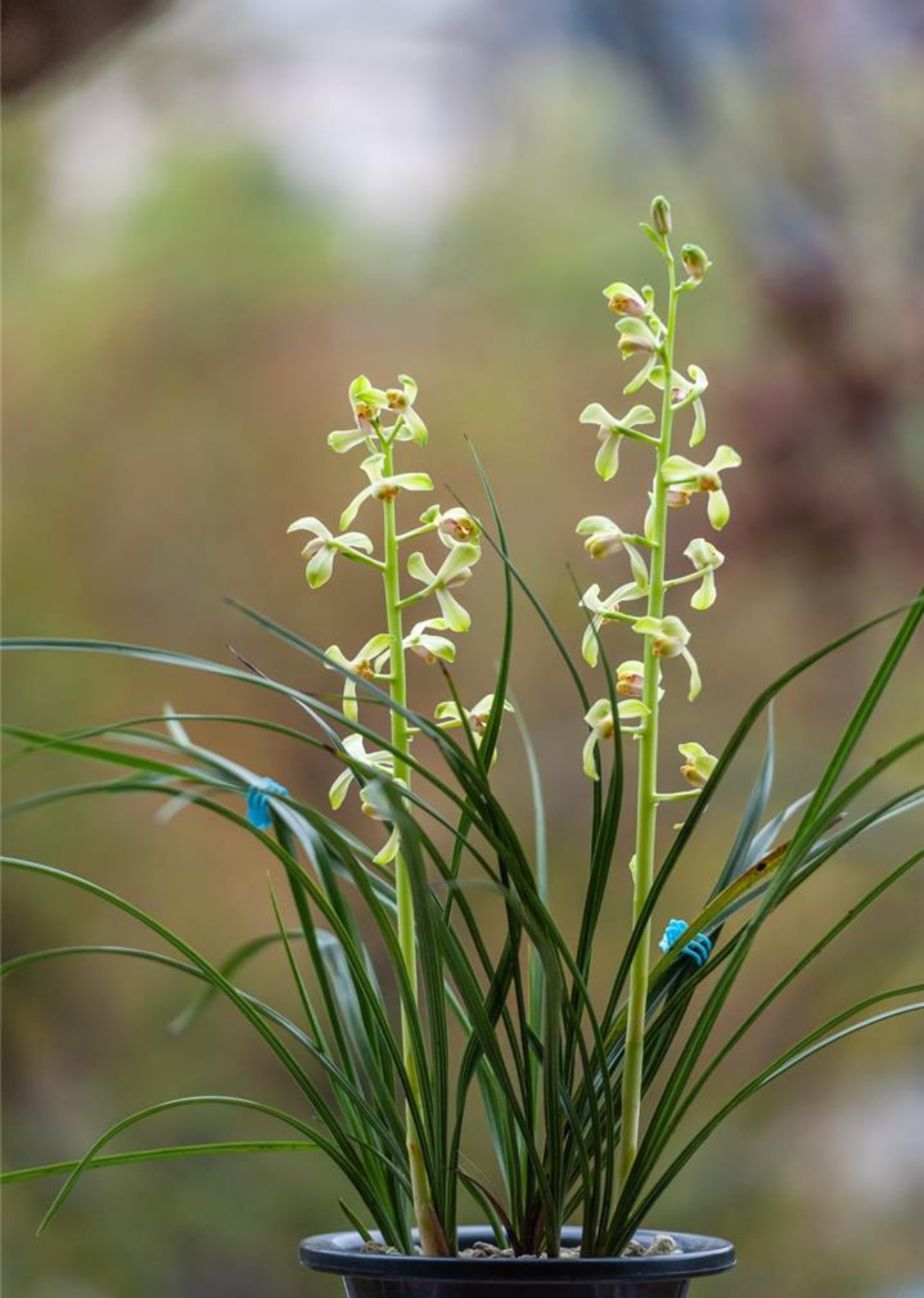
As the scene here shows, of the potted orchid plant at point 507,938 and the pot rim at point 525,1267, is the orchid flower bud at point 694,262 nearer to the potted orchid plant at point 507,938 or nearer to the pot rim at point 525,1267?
the potted orchid plant at point 507,938

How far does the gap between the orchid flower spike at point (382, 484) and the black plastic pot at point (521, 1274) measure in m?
0.27

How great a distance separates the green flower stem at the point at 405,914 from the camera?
0.52m

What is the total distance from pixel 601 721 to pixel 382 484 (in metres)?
0.12

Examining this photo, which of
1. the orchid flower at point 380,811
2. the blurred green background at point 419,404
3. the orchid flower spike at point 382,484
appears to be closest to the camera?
the orchid flower at point 380,811

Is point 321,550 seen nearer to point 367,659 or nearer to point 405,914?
point 367,659

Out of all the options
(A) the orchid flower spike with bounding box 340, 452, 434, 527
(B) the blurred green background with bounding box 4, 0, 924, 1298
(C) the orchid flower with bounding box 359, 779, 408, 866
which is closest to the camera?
(C) the orchid flower with bounding box 359, 779, 408, 866

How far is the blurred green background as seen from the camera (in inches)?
67.1

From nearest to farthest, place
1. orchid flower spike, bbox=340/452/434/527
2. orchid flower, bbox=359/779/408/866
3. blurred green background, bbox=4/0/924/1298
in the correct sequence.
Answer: orchid flower, bbox=359/779/408/866 → orchid flower spike, bbox=340/452/434/527 → blurred green background, bbox=4/0/924/1298

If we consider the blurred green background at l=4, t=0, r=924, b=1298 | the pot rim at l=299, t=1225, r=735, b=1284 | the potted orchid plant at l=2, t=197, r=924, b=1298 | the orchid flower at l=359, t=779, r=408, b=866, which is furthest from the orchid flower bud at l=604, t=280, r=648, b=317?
the blurred green background at l=4, t=0, r=924, b=1298

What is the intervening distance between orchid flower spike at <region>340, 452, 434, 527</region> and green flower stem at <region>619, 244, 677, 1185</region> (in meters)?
0.09

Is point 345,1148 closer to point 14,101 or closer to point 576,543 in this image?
point 576,543

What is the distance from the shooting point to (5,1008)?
173 centimetres

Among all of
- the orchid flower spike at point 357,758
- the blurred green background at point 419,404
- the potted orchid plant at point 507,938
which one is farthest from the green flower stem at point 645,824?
the blurred green background at point 419,404

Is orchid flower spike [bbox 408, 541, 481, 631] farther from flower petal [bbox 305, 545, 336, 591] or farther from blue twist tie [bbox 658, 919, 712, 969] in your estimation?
blue twist tie [bbox 658, 919, 712, 969]
